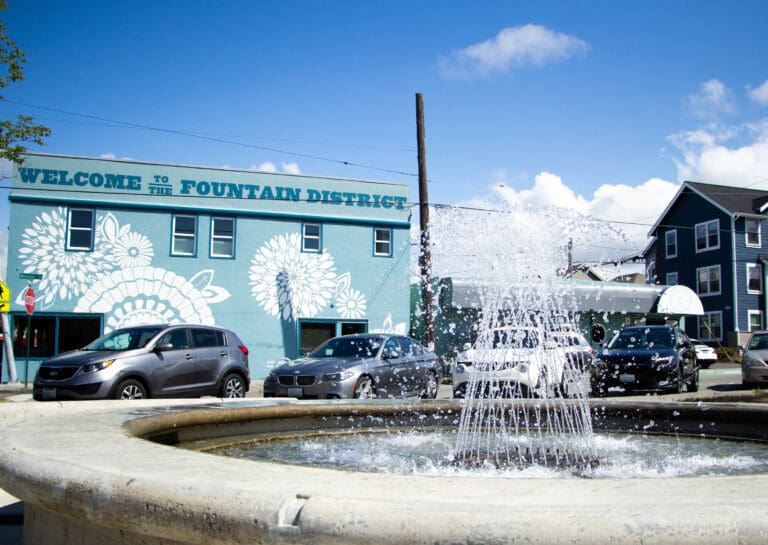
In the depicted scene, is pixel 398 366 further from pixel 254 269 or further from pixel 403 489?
pixel 254 269

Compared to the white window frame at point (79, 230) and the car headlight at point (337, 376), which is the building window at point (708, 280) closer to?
the white window frame at point (79, 230)

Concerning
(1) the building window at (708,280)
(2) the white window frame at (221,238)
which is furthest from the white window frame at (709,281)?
(2) the white window frame at (221,238)

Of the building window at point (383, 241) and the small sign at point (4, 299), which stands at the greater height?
the building window at point (383, 241)

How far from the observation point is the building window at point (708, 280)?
4191 cm

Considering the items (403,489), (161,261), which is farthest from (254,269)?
(403,489)

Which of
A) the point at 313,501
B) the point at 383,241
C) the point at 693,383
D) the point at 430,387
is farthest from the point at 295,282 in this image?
the point at 313,501

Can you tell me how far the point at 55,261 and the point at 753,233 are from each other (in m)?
38.0

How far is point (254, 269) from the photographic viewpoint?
987 inches

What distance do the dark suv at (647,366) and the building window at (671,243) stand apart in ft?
103

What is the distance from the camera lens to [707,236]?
4300 centimetres

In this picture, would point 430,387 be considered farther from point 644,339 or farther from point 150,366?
point 644,339

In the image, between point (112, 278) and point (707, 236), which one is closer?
point (112, 278)

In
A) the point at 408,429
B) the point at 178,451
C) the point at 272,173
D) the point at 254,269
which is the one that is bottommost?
the point at 408,429

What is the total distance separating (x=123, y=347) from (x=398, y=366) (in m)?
5.08
